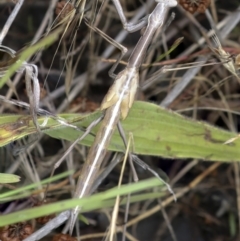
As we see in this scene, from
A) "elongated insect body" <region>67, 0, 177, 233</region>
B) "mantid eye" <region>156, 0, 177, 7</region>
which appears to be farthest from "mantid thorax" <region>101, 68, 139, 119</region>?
"mantid eye" <region>156, 0, 177, 7</region>

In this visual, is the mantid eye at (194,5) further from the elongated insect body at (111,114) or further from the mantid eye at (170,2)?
the elongated insect body at (111,114)

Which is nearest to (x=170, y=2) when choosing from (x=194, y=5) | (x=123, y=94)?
(x=194, y=5)

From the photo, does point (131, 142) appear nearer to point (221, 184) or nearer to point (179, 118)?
point (179, 118)

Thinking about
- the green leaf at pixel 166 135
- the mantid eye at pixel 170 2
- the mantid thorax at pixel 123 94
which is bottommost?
the green leaf at pixel 166 135

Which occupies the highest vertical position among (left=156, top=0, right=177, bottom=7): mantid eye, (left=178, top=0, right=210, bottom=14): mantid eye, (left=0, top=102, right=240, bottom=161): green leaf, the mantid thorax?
(left=178, top=0, right=210, bottom=14): mantid eye

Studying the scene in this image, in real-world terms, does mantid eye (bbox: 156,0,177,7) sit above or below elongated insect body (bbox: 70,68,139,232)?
above

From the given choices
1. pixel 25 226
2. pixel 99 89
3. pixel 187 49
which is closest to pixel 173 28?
pixel 187 49

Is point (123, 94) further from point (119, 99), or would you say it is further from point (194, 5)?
point (194, 5)

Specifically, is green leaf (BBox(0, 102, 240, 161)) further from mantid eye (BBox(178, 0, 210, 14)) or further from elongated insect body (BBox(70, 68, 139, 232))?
mantid eye (BBox(178, 0, 210, 14))

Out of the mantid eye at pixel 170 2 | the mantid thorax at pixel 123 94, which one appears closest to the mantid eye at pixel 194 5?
the mantid eye at pixel 170 2
